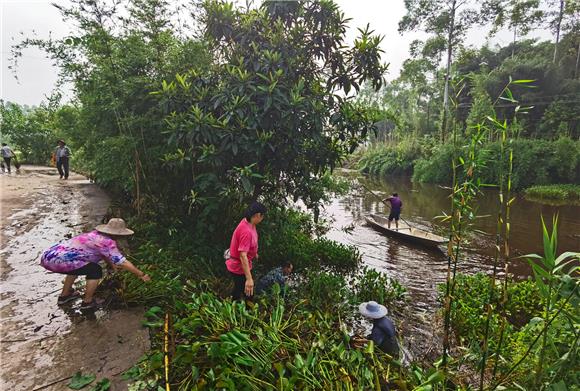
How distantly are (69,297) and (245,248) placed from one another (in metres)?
2.25

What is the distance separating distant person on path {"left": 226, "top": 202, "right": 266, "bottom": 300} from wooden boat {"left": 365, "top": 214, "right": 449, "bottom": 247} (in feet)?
23.1

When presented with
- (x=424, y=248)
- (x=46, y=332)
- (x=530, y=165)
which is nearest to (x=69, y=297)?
(x=46, y=332)

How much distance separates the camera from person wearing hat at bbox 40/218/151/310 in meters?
3.45

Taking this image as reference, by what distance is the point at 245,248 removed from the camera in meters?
3.69

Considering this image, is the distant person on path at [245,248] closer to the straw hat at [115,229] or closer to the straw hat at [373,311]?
the straw hat at [115,229]

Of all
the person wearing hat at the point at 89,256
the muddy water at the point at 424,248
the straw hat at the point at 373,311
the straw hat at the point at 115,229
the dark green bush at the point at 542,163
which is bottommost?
the muddy water at the point at 424,248

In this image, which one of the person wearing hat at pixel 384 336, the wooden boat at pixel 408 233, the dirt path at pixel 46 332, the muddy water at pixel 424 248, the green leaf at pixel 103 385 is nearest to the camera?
the green leaf at pixel 103 385

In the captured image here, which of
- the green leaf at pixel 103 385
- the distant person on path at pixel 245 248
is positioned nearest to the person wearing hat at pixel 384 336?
the distant person on path at pixel 245 248

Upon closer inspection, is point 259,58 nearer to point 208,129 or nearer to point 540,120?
point 208,129

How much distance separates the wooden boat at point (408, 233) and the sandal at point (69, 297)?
8620mm

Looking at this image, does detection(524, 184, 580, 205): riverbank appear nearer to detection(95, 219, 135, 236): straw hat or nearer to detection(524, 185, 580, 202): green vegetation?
detection(524, 185, 580, 202): green vegetation

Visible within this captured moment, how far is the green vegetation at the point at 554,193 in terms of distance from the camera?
1609 centimetres

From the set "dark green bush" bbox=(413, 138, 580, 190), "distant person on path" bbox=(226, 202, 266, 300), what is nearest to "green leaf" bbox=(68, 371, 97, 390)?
"distant person on path" bbox=(226, 202, 266, 300)

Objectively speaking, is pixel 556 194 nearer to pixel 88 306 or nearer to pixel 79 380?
pixel 88 306
